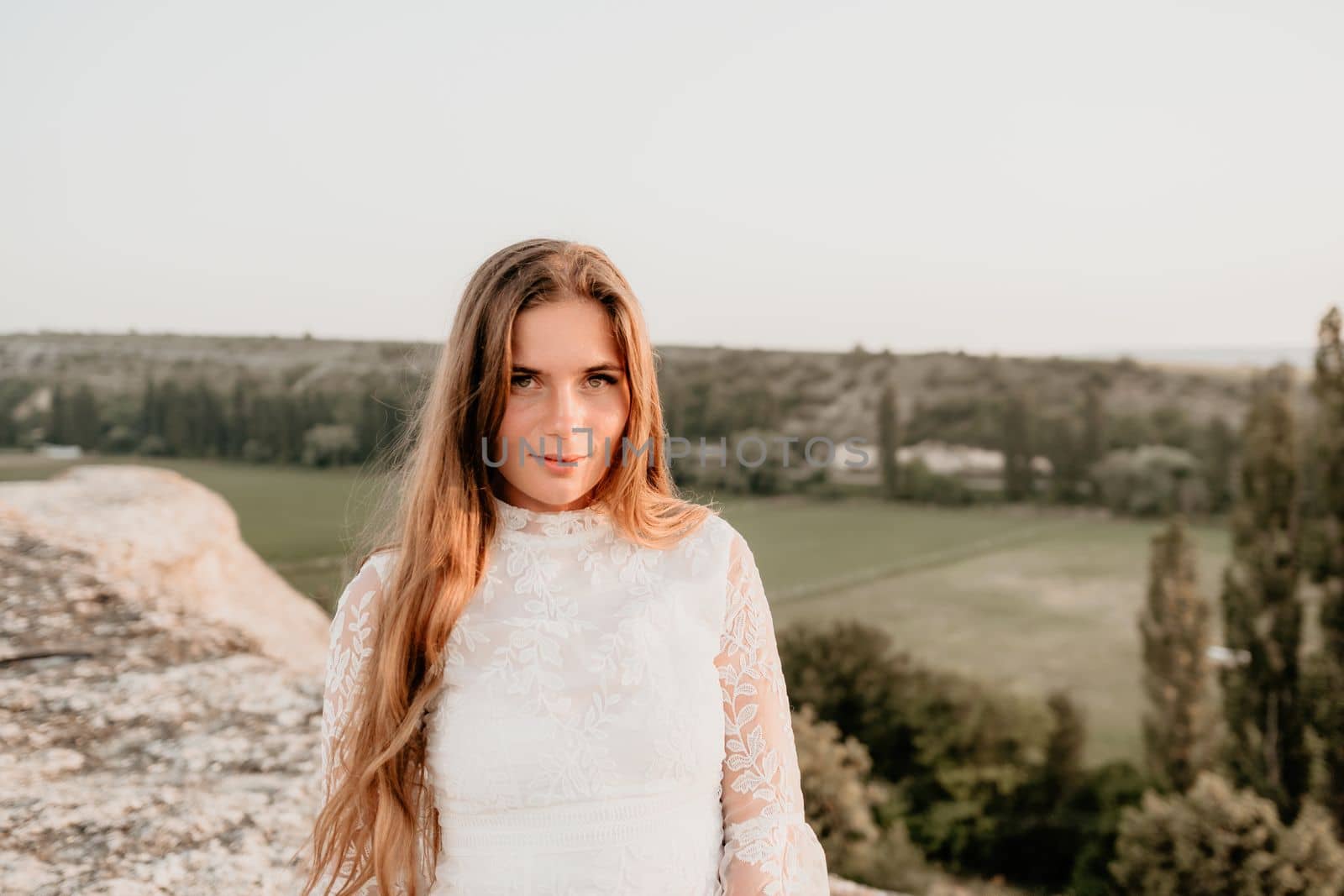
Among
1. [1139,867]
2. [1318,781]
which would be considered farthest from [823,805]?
[1318,781]

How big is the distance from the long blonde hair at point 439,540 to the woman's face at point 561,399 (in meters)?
0.03

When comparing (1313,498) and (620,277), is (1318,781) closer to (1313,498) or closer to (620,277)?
(1313,498)

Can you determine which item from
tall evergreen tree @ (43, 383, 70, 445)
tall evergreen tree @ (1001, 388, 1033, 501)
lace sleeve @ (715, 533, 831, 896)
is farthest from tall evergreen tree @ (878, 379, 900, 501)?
lace sleeve @ (715, 533, 831, 896)

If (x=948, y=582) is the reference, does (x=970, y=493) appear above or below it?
above

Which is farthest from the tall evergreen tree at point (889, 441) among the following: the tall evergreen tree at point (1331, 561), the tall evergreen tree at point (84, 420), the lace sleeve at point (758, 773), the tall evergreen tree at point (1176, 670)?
the lace sleeve at point (758, 773)

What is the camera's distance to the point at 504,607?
1.72 metres

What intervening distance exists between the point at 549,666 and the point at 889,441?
26667 mm

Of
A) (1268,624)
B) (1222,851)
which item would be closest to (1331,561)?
(1268,624)

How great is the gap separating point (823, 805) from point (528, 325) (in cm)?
1310

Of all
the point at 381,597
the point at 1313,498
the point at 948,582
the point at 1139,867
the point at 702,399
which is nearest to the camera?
the point at 381,597

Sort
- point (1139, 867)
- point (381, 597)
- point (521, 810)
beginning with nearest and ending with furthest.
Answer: point (521, 810)
point (381, 597)
point (1139, 867)

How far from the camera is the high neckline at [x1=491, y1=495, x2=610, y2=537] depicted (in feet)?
5.90

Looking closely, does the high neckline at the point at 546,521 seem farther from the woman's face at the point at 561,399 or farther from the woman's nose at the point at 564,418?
the woman's nose at the point at 564,418

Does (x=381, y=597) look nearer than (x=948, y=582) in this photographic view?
Yes
